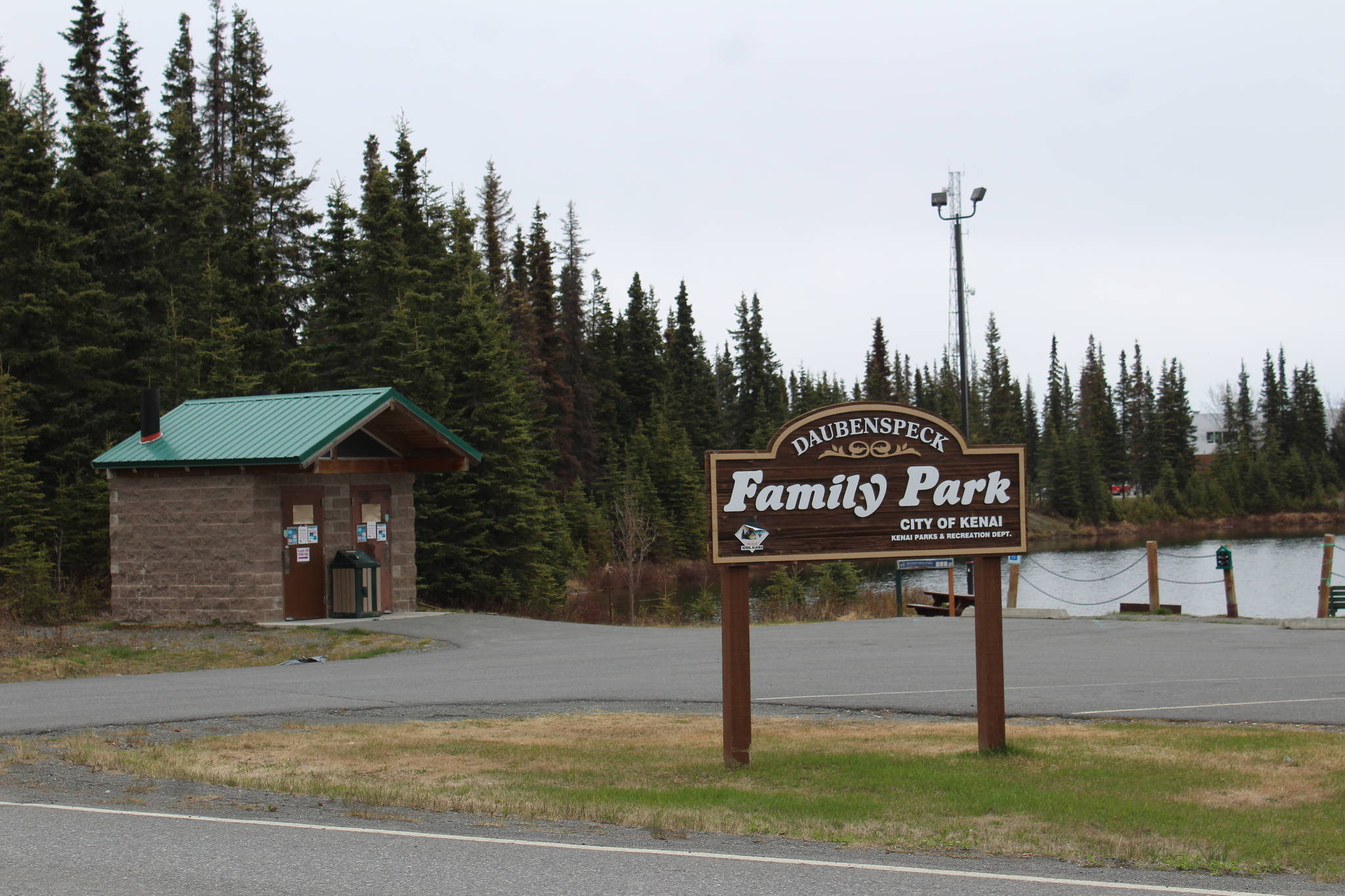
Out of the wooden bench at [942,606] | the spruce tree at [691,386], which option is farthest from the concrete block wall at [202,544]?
the spruce tree at [691,386]

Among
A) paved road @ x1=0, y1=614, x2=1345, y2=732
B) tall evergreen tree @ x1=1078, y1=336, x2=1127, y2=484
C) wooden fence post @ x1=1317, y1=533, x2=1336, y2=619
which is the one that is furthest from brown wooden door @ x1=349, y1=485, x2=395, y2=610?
tall evergreen tree @ x1=1078, y1=336, x2=1127, y2=484

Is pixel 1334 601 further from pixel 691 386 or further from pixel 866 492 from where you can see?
pixel 691 386

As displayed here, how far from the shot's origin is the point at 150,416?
75.7 feet

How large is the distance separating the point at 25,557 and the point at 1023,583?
106 ft

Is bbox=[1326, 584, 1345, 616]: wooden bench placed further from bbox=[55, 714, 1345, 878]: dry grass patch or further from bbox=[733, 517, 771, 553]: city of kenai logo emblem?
bbox=[733, 517, 771, 553]: city of kenai logo emblem

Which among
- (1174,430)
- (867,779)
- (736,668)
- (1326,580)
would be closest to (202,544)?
(736,668)

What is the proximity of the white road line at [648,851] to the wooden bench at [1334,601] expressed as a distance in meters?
18.7

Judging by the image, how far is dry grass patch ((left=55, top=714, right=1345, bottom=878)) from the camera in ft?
24.5

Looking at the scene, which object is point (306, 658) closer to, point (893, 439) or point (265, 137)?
point (893, 439)

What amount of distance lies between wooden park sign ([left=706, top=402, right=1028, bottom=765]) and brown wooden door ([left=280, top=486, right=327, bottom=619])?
14265 mm

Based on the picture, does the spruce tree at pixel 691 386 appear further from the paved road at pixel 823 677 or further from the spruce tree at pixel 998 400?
the paved road at pixel 823 677

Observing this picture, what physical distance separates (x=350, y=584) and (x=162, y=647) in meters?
3.93

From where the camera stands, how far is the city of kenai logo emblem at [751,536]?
10.1 meters

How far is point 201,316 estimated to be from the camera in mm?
41188
